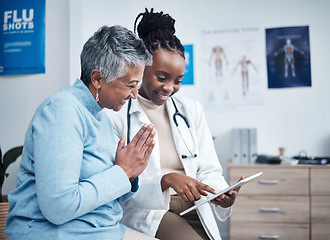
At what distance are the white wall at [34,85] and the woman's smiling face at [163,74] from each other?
1.38 metres

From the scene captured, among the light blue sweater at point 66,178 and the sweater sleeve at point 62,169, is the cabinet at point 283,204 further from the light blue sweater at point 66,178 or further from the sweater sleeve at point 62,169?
the sweater sleeve at point 62,169

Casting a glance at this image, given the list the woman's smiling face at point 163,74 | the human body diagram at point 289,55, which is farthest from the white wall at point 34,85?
the human body diagram at point 289,55

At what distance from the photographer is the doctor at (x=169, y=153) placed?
1.38m

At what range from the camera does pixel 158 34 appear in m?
1.58

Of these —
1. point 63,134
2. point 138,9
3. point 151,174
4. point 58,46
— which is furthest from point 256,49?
point 63,134

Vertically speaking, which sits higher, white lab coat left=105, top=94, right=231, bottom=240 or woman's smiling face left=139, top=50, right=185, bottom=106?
woman's smiling face left=139, top=50, right=185, bottom=106

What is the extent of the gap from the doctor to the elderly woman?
20cm

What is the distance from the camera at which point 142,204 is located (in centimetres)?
139

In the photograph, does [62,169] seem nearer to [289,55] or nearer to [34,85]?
[34,85]

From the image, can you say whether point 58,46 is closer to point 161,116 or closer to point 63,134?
point 161,116

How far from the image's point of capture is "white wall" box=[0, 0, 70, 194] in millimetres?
2762

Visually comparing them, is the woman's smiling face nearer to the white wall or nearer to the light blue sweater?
the light blue sweater

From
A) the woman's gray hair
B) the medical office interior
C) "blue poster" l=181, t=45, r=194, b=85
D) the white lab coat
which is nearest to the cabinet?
the medical office interior

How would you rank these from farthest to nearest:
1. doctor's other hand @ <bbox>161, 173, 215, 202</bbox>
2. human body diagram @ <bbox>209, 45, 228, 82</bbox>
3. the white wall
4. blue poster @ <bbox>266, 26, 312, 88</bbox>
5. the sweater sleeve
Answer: human body diagram @ <bbox>209, 45, 228, 82</bbox> → blue poster @ <bbox>266, 26, 312, 88</bbox> → the white wall → doctor's other hand @ <bbox>161, 173, 215, 202</bbox> → the sweater sleeve
